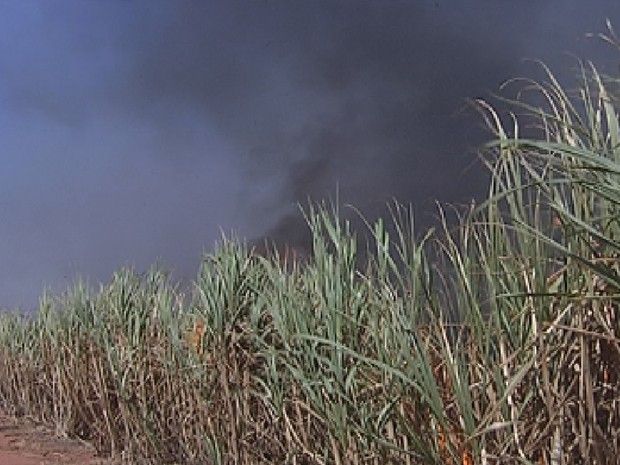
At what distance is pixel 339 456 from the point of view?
140 inches

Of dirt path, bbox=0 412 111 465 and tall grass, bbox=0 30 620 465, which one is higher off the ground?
dirt path, bbox=0 412 111 465

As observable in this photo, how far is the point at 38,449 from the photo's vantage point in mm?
9188

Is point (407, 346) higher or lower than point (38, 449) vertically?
lower

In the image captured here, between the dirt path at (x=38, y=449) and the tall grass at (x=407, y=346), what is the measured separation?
2.64 ft

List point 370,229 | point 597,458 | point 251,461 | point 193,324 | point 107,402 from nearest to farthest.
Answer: point 597,458 < point 370,229 < point 251,461 < point 193,324 < point 107,402

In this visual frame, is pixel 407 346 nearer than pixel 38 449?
Yes

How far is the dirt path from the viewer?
27.1ft

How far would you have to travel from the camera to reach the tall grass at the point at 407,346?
194cm

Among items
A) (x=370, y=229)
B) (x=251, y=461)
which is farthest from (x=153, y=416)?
(x=370, y=229)

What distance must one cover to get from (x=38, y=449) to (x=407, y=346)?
7.50 metres

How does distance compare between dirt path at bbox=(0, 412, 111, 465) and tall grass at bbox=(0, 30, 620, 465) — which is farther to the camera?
dirt path at bbox=(0, 412, 111, 465)

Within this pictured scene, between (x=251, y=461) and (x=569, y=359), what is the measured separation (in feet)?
10.7

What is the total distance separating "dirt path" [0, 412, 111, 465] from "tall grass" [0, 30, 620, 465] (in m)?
0.81

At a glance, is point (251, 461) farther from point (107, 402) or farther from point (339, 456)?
point (107, 402)
